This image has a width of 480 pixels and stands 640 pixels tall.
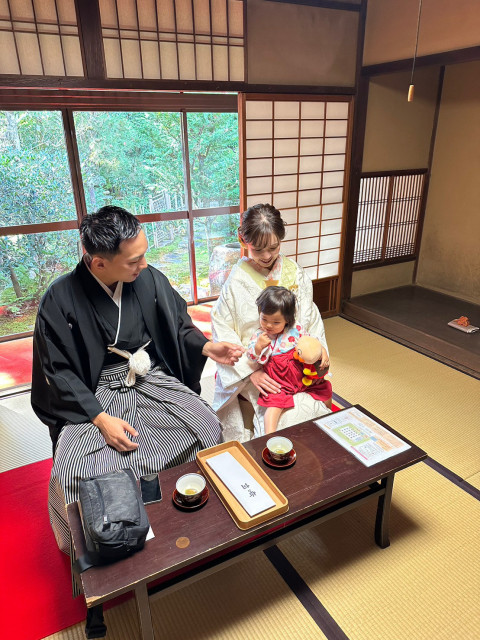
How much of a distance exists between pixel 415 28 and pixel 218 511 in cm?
434

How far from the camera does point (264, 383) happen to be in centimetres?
242

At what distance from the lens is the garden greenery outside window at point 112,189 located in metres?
4.73

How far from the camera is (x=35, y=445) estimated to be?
3.00 m

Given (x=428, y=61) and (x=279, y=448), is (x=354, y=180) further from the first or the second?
(x=279, y=448)

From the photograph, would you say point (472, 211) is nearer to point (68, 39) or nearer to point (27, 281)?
point (68, 39)

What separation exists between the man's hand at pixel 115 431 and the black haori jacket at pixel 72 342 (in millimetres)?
55

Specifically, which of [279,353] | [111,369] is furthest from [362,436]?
[111,369]

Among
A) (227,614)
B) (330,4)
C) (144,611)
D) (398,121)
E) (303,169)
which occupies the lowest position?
(227,614)

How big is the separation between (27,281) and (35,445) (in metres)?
2.97

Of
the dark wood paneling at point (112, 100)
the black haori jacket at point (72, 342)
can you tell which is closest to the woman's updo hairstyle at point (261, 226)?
the black haori jacket at point (72, 342)

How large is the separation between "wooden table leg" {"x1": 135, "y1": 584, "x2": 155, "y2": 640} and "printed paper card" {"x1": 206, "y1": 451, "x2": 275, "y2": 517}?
444 mm

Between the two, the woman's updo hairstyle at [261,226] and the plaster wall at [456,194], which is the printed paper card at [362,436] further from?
the plaster wall at [456,194]

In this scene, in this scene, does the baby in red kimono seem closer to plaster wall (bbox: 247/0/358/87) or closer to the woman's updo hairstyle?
the woman's updo hairstyle

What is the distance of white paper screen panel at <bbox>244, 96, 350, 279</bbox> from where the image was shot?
419 centimetres
